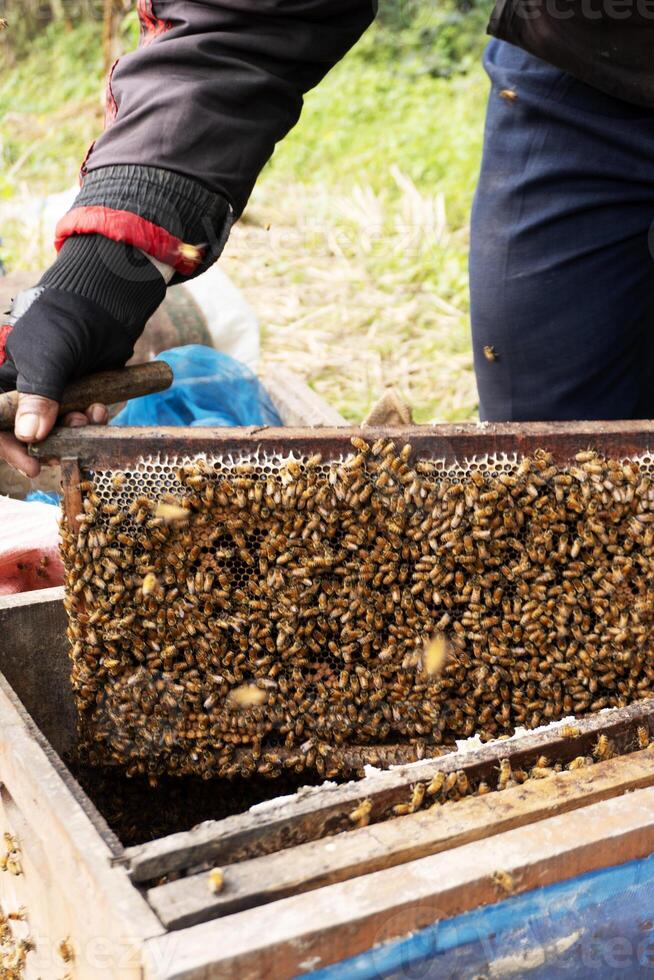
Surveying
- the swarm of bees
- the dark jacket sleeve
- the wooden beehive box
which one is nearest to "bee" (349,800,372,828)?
the wooden beehive box

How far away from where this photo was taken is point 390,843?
1.80m

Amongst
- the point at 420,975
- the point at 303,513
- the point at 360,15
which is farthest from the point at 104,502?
the point at 360,15

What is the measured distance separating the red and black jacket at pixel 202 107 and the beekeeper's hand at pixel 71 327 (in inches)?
3.0

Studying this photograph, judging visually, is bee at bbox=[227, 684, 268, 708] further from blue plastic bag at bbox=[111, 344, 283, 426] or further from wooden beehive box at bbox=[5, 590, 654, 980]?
blue plastic bag at bbox=[111, 344, 283, 426]

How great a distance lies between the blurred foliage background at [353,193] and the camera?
7.94 meters

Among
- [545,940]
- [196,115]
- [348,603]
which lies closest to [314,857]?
[545,940]

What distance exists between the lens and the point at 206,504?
2445mm

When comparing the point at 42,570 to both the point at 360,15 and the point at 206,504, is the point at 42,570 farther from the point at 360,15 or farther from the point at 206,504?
the point at 360,15

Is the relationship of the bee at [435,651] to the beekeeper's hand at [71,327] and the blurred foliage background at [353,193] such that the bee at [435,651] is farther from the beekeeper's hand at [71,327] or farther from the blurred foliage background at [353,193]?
the blurred foliage background at [353,193]

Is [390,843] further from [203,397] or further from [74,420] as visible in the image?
[203,397]

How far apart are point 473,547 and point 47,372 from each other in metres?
1.16

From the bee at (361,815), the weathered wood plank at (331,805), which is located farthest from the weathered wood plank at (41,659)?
the bee at (361,815)

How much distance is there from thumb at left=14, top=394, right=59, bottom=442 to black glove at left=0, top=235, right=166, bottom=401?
0.02 metres

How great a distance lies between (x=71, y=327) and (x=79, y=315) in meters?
0.05
